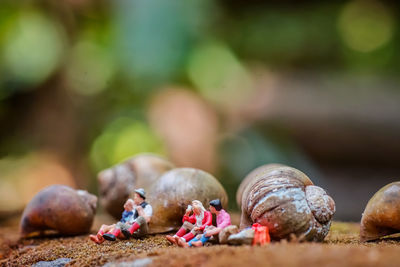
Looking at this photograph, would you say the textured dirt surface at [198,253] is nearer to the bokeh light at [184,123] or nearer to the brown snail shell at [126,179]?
the brown snail shell at [126,179]

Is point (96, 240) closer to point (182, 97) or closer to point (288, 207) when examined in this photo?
point (288, 207)

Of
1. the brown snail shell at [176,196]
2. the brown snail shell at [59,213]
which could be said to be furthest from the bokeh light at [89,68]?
the brown snail shell at [176,196]

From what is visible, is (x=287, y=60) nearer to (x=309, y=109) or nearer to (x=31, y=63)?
(x=309, y=109)

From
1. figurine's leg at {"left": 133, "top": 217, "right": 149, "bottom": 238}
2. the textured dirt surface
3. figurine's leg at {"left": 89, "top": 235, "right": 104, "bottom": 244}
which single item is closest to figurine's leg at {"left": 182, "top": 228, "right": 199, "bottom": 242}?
the textured dirt surface

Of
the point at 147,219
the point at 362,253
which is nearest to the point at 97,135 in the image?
the point at 147,219

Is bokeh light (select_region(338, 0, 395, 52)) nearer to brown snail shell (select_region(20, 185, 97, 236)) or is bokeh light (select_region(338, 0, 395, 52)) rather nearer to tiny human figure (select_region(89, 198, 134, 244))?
brown snail shell (select_region(20, 185, 97, 236))

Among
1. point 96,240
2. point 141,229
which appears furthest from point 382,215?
point 96,240
